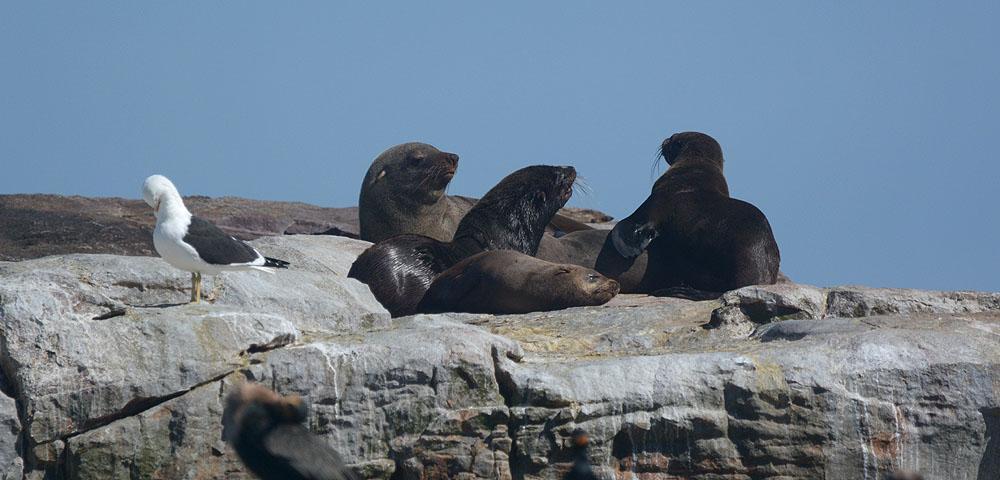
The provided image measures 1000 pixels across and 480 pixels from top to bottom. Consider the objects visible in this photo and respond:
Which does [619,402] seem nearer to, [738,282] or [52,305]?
[52,305]

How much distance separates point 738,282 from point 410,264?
9.90 ft

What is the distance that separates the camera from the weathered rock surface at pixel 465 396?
8.02 metres

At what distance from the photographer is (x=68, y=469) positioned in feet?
26.1

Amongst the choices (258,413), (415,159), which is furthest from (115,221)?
(258,413)

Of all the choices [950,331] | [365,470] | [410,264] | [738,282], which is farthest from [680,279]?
[365,470]

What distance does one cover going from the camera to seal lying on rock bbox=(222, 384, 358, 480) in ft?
17.7

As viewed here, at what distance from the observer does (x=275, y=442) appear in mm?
5422

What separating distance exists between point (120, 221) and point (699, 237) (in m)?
6.39

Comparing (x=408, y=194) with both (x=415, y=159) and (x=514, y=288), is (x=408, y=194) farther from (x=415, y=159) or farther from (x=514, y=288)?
(x=514, y=288)

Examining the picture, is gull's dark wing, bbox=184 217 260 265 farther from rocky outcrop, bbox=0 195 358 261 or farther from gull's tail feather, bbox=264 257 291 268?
rocky outcrop, bbox=0 195 358 261

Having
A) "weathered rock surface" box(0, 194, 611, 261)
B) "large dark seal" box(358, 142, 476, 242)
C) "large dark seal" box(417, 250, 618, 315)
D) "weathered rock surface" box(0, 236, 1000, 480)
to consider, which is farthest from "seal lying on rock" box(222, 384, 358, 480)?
"large dark seal" box(358, 142, 476, 242)

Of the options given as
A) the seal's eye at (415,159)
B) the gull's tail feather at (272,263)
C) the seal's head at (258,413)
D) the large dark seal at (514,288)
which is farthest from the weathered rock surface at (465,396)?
the seal's eye at (415,159)

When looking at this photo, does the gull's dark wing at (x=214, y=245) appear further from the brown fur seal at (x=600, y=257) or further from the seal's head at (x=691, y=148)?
the seal's head at (x=691, y=148)

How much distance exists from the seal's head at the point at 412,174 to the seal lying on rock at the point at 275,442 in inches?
433
